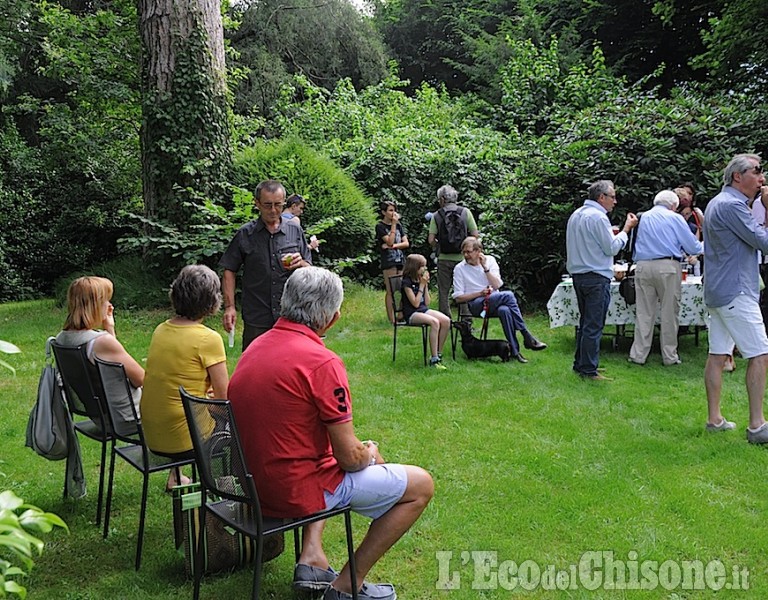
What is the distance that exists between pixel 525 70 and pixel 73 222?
10484 millimetres

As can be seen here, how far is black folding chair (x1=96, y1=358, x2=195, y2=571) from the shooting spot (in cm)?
322

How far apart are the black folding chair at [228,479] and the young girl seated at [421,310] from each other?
4.20 metres

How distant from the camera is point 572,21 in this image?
1867 cm

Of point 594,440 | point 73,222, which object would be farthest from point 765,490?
point 73,222

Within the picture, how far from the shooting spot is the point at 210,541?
3021 mm

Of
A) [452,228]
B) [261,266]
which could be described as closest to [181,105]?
[452,228]

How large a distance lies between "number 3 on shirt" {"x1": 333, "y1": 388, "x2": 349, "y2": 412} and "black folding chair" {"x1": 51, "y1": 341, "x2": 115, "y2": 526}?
149cm

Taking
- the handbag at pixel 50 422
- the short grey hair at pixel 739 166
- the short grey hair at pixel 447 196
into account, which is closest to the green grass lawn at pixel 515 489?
the handbag at pixel 50 422

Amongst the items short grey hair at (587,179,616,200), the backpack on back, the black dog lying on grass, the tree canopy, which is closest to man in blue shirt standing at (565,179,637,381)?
short grey hair at (587,179,616,200)

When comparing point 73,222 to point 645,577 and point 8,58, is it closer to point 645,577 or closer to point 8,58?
point 8,58

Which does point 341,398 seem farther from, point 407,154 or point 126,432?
point 407,154

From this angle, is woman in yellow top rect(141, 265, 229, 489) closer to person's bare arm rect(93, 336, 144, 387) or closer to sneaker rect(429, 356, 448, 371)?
person's bare arm rect(93, 336, 144, 387)

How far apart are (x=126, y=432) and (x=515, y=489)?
208 cm

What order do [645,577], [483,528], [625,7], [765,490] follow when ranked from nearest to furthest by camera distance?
[645,577], [483,528], [765,490], [625,7]
